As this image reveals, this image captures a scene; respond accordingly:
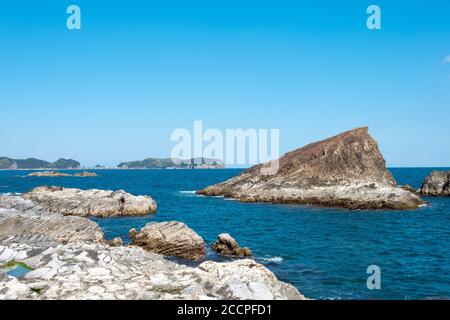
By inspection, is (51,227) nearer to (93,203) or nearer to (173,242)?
(173,242)

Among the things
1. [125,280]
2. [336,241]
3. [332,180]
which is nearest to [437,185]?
[332,180]

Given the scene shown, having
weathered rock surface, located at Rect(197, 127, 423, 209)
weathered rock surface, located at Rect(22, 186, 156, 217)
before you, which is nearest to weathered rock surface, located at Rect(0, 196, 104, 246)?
weathered rock surface, located at Rect(22, 186, 156, 217)

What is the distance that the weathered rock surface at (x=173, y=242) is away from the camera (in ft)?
122

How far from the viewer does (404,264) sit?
116 ft

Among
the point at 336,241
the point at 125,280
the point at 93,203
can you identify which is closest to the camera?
the point at 125,280

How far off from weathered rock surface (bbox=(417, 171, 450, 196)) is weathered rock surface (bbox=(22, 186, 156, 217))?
7036 cm

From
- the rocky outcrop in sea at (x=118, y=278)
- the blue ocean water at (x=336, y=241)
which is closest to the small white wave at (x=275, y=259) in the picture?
the blue ocean water at (x=336, y=241)

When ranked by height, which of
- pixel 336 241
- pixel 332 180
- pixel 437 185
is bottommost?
pixel 336 241

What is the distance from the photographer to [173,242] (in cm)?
3762

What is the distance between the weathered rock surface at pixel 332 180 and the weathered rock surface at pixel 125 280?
61.9 metres

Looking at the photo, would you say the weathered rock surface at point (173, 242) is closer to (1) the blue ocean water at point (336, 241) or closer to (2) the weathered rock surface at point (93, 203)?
(1) the blue ocean water at point (336, 241)

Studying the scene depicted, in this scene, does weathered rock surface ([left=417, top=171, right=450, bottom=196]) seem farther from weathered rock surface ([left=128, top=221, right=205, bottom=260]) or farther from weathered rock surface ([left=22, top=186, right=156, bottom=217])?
weathered rock surface ([left=128, top=221, right=205, bottom=260])

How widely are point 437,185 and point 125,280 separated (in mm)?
102581
